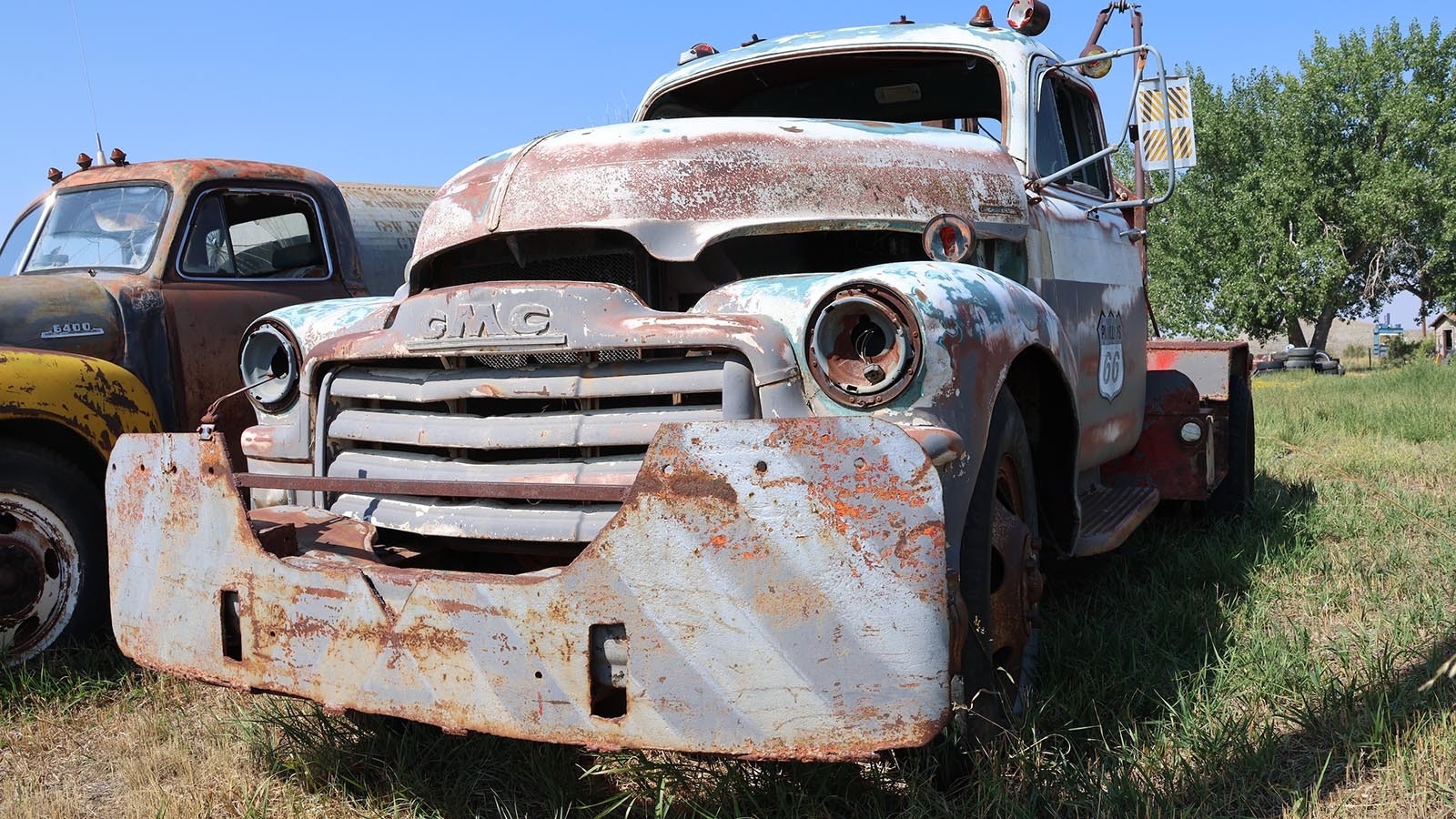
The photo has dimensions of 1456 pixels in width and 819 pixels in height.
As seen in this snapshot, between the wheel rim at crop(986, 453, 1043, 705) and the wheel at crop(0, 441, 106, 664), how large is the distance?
3.05 meters

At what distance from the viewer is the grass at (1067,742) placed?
97.7 inches

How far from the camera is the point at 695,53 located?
4648mm

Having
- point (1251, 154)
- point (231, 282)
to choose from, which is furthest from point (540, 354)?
point (1251, 154)

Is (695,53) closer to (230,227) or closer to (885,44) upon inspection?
(885,44)

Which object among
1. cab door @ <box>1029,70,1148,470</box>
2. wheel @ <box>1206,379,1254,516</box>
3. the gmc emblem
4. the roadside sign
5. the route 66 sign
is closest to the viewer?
the gmc emblem

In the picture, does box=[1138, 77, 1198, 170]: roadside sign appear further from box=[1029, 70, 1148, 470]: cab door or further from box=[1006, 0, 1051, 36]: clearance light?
box=[1006, 0, 1051, 36]: clearance light

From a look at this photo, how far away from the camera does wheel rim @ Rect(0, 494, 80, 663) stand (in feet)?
12.5

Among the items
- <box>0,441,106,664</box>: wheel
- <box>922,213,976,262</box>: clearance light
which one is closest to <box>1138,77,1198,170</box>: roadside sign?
<box>922,213,976,262</box>: clearance light

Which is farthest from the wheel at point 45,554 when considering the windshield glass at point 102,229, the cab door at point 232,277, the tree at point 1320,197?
the tree at point 1320,197

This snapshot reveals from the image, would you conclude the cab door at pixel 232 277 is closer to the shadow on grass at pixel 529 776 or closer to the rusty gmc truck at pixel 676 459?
the rusty gmc truck at pixel 676 459

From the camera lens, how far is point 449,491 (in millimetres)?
2502

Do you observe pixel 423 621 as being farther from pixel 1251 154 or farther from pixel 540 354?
pixel 1251 154

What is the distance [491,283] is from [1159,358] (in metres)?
3.78

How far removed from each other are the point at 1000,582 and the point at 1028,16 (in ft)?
7.08
